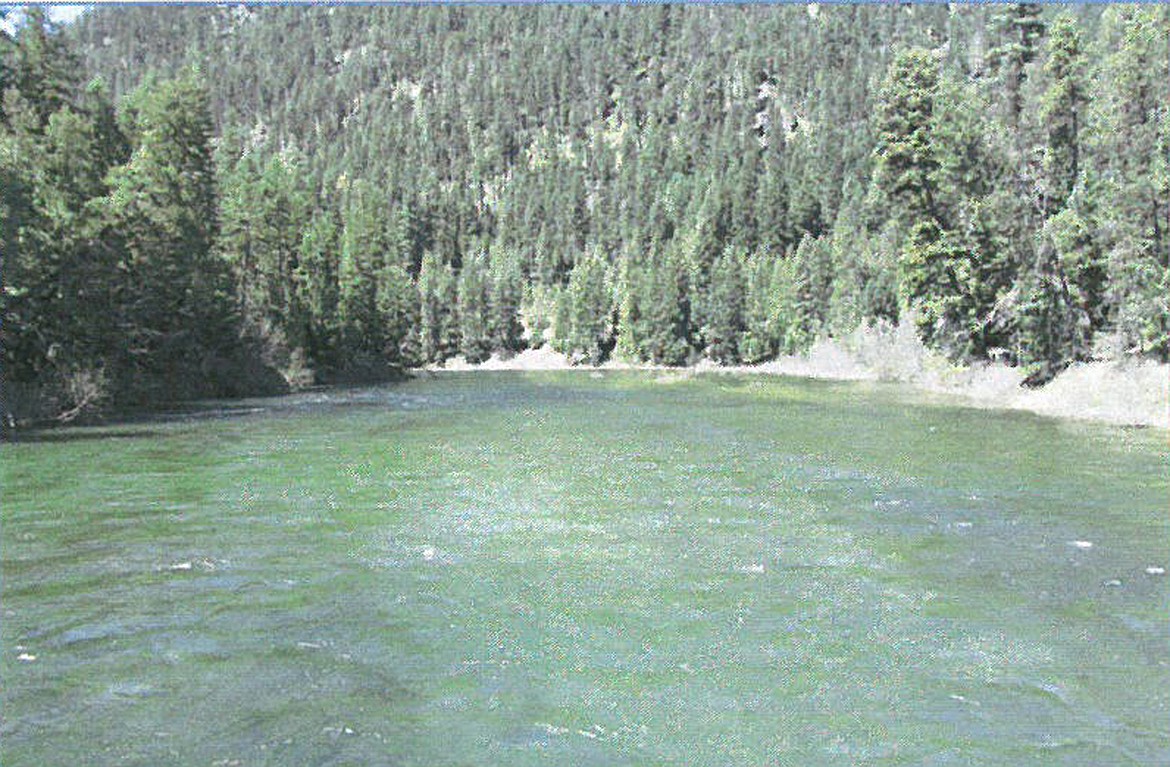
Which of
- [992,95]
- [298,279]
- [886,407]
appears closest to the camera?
[886,407]

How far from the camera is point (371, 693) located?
9891 mm

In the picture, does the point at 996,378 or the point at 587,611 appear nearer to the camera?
the point at 587,611

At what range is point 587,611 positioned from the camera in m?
12.8

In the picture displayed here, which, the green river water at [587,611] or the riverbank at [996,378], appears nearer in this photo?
the green river water at [587,611]

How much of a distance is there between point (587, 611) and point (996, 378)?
1696 inches

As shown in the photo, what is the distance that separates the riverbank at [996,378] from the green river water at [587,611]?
1148 cm

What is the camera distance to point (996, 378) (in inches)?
2016

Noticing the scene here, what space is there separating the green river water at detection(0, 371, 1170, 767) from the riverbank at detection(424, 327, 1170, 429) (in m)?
11.5

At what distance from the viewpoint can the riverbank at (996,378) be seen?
121 ft

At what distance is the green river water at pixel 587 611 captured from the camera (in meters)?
8.92

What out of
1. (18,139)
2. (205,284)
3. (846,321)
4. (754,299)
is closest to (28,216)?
(18,139)

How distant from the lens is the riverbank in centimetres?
3703

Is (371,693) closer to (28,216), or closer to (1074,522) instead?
(1074,522)

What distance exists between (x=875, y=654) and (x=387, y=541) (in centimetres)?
843
